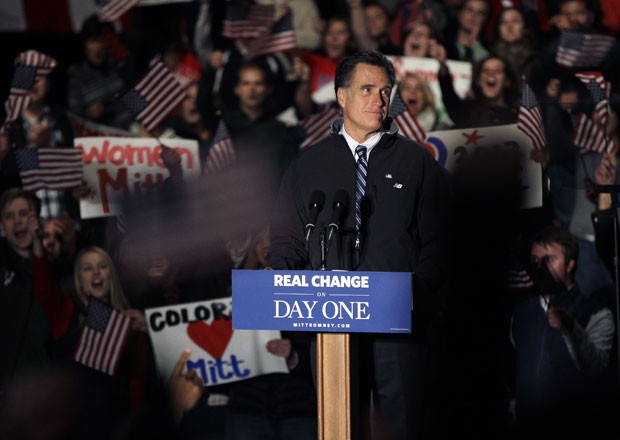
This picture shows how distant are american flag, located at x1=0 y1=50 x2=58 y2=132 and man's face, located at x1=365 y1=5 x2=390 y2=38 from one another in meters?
2.06

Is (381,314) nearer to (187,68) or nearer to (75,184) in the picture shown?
(75,184)

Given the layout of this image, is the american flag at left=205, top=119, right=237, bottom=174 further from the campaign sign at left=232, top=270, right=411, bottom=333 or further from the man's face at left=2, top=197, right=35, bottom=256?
the campaign sign at left=232, top=270, right=411, bottom=333

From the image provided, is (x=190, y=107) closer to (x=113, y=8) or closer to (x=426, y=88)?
(x=113, y=8)

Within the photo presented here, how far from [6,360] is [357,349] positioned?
11.4 feet

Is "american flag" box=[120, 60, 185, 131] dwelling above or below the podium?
above

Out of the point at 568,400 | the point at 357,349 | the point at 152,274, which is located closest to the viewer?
the point at 357,349

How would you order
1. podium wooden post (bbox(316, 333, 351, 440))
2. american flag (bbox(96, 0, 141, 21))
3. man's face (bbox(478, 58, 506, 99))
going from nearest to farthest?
podium wooden post (bbox(316, 333, 351, 440)) < man's face (bbox(478, 58, 506, 99)) < american flag (bbox(96, 0, 141, 21))

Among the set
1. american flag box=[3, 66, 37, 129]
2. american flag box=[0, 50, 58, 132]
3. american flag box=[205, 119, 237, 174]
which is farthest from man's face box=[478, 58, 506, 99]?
american flag box=[3, 66, 37, 129]

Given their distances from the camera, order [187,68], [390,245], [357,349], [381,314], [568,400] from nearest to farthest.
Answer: [381,314], [357,349], [390,245], [568,400], [187,68]

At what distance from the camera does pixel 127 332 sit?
6047mm

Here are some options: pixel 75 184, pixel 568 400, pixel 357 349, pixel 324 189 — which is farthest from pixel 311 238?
pixel 75 184

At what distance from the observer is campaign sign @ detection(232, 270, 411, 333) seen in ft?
9.78

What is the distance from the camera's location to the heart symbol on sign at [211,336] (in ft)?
19.6

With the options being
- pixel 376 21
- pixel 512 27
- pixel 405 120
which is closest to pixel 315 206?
pixel 405 120
